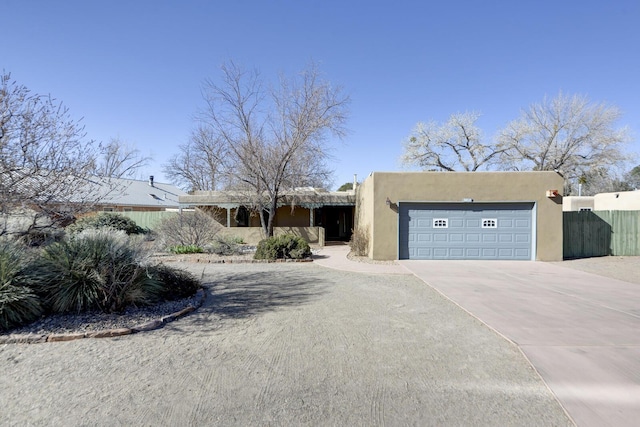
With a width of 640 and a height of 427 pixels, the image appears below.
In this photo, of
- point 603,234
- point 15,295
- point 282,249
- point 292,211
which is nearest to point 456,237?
point 603,234

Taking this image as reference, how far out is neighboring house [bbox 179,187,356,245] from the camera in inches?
722

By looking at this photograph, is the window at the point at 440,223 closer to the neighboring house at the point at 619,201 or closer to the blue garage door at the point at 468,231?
the blue garage door at the point at 468,231

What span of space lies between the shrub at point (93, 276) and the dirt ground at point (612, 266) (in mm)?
12267

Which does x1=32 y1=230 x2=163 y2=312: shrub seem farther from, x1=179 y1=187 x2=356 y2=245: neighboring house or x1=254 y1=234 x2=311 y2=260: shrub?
x1=179 y1=187 x2=356 y2=245: neighboring house

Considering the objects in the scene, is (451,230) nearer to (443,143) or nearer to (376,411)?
(376,411)

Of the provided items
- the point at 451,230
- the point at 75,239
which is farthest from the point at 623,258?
the point at 75,239

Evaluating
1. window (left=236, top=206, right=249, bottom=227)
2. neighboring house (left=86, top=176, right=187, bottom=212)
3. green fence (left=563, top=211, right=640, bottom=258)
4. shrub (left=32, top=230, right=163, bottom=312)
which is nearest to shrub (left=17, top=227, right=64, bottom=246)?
shrub (left=32, top=230, right=163, bottom=312)

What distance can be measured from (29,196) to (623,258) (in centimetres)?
1874

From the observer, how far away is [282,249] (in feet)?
41.6

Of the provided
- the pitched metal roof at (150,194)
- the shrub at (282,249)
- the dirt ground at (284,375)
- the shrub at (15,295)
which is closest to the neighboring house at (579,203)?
the shrub at (282,249)

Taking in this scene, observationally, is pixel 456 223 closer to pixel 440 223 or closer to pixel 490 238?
pixel 440 223

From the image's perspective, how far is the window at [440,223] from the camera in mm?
12836

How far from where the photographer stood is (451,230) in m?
12.8

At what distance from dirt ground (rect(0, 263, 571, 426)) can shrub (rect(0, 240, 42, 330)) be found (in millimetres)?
721
